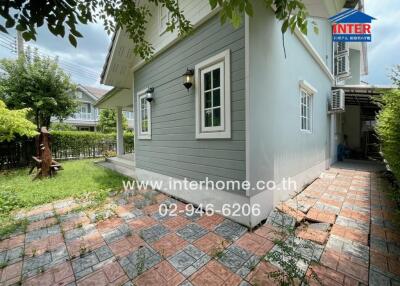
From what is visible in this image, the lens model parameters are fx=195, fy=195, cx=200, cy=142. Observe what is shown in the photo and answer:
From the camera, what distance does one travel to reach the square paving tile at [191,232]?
3039 mm

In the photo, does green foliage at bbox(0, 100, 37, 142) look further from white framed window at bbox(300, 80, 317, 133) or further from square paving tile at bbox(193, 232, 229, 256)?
white framed window at bbox(300, 80, 317, 133)

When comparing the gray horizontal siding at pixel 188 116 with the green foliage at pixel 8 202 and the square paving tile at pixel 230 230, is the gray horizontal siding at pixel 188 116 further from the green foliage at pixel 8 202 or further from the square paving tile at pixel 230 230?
the green foliage at pixel 8 202

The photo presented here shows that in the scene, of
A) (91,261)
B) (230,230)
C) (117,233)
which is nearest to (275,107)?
(230,230)

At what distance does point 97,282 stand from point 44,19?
2.67 metres

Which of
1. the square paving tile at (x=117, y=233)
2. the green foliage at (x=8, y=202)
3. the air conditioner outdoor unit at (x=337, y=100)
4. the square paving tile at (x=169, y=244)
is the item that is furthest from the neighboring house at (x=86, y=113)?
the square paving tile at (x=169, y=244)

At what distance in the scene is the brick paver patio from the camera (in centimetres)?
223

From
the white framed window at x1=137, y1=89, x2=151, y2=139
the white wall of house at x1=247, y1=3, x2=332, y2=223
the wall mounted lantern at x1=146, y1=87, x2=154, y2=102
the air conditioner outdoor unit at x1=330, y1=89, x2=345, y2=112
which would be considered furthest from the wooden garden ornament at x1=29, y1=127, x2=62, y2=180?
the air conditioner outdoor unit at x1=330, y1=89, x2=345, y2=112

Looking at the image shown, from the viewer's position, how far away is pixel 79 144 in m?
12.3

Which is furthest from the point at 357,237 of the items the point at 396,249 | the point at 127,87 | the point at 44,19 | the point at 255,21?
the point at 127,87

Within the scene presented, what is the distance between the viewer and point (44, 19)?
1.70 meters

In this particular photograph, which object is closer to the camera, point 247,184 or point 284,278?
point 284,278

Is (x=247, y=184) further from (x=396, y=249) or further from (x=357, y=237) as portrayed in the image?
(x=396, y=249)

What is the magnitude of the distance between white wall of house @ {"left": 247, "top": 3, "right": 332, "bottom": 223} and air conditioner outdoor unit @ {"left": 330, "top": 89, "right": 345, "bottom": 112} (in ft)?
8.04

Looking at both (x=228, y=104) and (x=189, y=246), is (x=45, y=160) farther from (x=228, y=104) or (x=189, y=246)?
(x=228, y=104)
